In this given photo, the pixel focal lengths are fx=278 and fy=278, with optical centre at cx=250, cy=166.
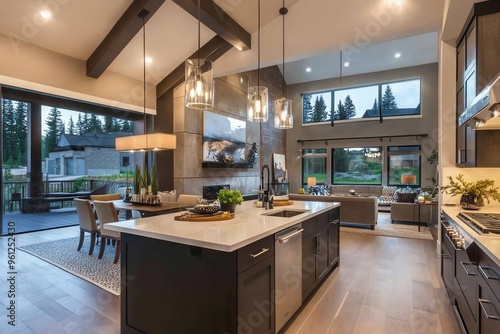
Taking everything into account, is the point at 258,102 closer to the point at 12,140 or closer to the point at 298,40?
the point at 298,40

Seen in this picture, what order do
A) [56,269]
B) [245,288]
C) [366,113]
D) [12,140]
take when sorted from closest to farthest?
[245,288], [56,269], [12,140], [366,113]

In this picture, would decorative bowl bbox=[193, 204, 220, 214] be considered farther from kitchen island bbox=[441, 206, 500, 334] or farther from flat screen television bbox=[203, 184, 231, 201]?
flat screen television bbox=[203, 184, 231, 201]

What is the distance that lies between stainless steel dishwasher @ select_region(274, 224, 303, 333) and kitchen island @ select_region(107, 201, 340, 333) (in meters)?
0.04

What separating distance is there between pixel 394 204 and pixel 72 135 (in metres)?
7.53

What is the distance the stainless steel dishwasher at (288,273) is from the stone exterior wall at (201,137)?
4421 millimetres

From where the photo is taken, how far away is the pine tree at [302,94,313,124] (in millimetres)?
11374

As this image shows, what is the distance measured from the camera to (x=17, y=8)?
3.96 m

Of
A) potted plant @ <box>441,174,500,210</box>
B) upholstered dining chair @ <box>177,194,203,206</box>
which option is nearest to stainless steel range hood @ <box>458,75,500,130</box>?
potted plant @ <box>441,174,500,210</box>

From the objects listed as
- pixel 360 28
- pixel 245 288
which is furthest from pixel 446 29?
pixel 245 288

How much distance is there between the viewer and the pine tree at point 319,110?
11.1m

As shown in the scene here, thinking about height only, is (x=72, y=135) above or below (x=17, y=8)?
below

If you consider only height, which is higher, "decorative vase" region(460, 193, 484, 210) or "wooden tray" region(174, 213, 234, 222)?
"decorative vase" region(460, 193, 484, 210)

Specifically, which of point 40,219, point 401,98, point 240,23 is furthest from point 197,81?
point 401,98

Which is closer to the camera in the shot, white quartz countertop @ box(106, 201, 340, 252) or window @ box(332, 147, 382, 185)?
white quartz countertop @ box(106, 201, 340, 252)
